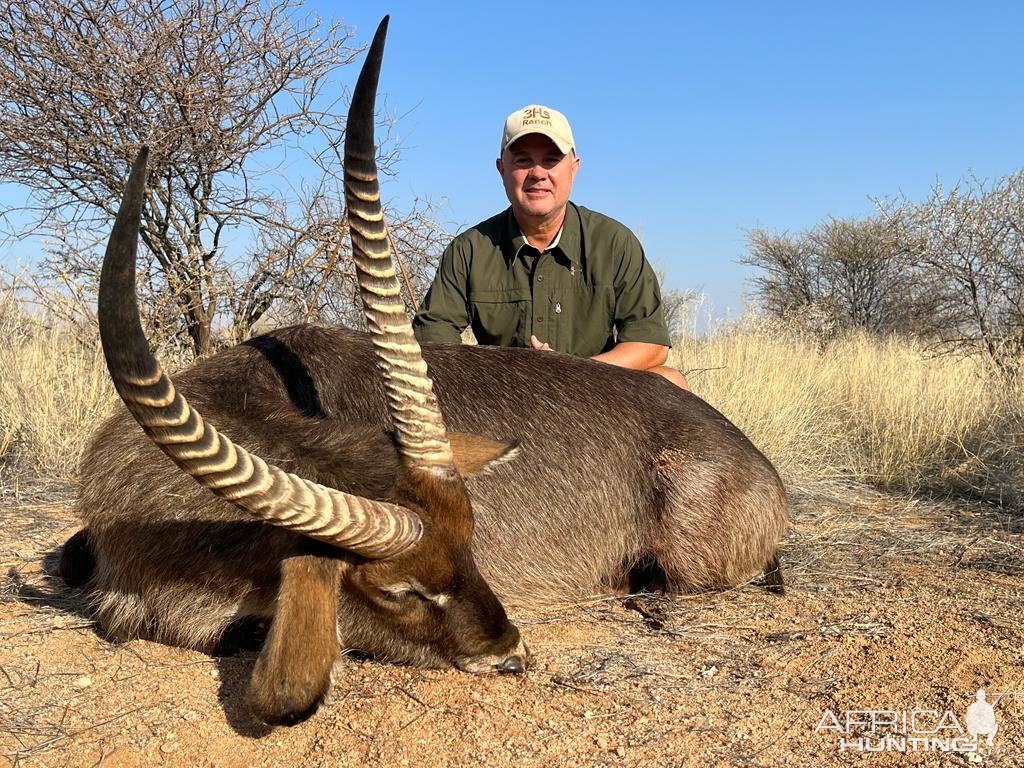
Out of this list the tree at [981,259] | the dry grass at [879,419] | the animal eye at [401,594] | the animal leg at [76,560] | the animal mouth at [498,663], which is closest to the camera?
the animal eye at [401,594]

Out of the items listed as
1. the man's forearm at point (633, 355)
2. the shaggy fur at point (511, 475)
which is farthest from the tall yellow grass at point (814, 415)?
the shaggy fur at point (511, 475)

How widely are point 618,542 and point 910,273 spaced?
18.4m

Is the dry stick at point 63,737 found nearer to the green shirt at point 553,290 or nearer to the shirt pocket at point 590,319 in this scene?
the green shirt at point 553,290

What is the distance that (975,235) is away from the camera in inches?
500

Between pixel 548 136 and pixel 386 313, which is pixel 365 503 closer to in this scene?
pixel 386 313

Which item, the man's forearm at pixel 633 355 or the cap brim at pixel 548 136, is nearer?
the man's forearm at pixel 633 355

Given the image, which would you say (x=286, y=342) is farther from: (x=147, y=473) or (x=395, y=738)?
(x=395, y=738)

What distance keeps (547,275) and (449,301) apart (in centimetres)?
68

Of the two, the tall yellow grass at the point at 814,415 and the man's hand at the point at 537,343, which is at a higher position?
the man's hand at the point at 537,343

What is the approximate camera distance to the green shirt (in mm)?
5480

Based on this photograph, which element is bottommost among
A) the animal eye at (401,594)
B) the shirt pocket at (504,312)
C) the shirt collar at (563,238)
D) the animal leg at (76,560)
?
the animal leg at (76,560)

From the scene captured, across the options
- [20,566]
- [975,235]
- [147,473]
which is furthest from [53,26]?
[975,235]

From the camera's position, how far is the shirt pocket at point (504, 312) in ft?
18.2

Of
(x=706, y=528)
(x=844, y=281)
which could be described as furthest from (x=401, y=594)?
(x=844, y=281)
